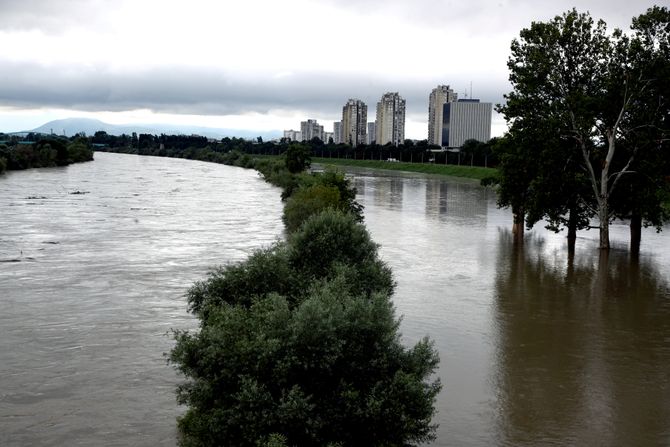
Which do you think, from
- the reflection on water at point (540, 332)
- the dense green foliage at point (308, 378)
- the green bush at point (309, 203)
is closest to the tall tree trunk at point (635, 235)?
the reflection on water at point (540, 332)

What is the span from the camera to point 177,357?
9883 mm

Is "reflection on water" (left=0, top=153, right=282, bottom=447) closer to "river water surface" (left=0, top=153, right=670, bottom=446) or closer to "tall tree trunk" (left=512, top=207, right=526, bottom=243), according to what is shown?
"river water surface" (left=0, top=153, right=670, bottom=446)

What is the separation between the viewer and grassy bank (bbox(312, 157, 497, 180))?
310 feet

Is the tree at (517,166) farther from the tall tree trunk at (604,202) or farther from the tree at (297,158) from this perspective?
the tree at (297,158)

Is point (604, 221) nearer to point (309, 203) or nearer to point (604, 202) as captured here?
point (604, 202)

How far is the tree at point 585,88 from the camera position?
2780 centimetres

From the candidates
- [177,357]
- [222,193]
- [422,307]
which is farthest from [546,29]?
[222,193]

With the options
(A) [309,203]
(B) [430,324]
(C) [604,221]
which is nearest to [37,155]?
(A) [309,203]

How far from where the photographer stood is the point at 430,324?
734 inches

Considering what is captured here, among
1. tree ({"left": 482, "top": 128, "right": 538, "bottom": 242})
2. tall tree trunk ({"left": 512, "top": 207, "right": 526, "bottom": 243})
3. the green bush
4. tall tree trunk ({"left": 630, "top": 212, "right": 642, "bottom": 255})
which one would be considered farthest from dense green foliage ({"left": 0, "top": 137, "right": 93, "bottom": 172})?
tall tree trunk ({"left": 630, "top": 212, "right": 642, "bottom": 255})

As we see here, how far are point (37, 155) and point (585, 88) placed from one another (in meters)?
80.1

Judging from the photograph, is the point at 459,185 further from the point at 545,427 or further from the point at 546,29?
the point at 545,427

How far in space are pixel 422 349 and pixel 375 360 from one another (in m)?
0.92

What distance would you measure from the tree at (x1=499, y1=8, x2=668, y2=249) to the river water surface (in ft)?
16.5
